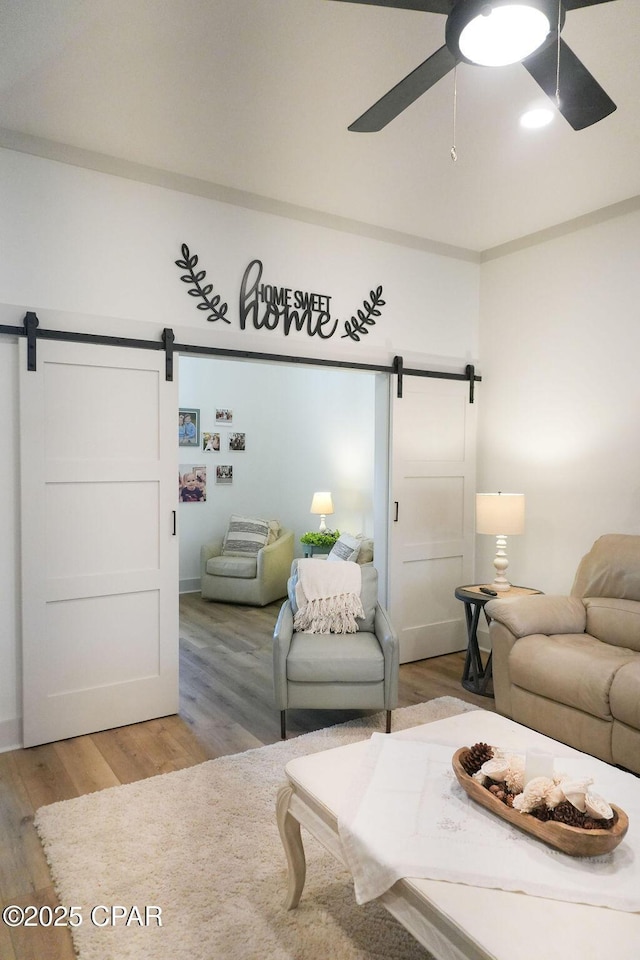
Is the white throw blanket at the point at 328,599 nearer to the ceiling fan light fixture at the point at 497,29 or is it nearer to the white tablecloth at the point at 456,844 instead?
the white tablecloth at the point at 456,844

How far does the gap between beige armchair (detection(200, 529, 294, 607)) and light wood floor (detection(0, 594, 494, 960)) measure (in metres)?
1.10

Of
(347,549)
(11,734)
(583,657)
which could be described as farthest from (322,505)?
(11,734)

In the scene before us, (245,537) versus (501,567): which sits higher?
(501,567)

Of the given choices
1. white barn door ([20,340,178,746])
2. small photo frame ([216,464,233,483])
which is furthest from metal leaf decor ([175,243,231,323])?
small photo frame ([216,464,233,483])

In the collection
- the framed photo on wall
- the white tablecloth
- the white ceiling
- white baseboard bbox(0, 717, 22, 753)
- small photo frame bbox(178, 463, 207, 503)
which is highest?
the white ceiling

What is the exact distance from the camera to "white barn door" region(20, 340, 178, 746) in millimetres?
3105

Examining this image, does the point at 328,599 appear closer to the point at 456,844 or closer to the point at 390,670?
the point at 390,670

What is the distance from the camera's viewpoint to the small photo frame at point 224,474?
275 inches

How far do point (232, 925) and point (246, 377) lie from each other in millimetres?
5786

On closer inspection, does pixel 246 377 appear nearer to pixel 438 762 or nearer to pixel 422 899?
pixel 438 762

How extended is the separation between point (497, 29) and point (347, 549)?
4.06 meters

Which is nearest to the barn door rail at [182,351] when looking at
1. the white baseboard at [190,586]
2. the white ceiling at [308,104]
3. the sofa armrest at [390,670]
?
the white ceiling at [308,104]

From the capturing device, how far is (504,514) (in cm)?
393

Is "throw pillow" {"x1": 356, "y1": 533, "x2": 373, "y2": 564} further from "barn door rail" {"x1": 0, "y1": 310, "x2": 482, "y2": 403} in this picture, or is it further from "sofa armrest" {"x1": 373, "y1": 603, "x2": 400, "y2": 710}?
"sofa armrest" {"x1": 373, "y1": 603, "x2": 400, "y2": 710}
